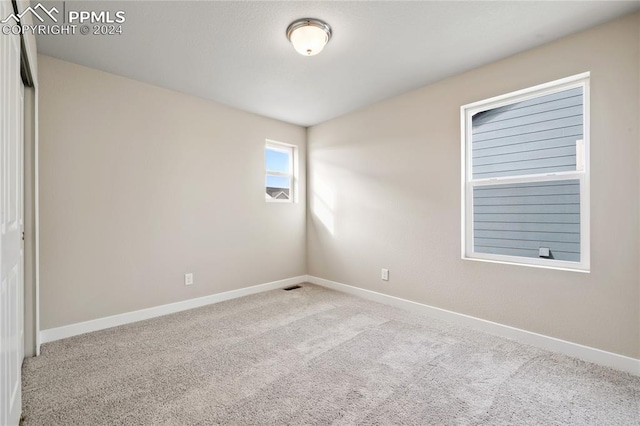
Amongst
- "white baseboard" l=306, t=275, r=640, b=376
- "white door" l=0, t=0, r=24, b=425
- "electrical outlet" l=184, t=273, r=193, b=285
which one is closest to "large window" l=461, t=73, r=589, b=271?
"white baseboard" l=306, t=275, r=640, b=376

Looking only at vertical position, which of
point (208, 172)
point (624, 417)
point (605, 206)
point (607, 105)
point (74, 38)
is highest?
point (74, 38)

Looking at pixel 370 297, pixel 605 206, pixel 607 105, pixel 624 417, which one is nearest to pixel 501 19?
pixel 607 105

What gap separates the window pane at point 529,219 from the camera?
2.39 meters

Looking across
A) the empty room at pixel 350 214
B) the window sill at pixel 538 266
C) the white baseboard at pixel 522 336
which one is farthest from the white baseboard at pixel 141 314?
the window sill at pixel 538 266

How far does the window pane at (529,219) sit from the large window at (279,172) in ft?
8.69

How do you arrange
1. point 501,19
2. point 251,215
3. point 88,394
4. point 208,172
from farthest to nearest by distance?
point 251,215
point 208,172
point 501,19
point 88,394

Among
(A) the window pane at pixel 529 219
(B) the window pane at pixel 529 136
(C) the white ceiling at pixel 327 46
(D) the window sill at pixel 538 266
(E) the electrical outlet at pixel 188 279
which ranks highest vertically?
(C) the white ceiling at pixel 327 46

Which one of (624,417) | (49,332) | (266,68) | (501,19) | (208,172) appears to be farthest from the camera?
(208,172)

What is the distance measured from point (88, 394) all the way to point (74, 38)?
102 inches

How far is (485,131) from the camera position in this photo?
2.90 metres

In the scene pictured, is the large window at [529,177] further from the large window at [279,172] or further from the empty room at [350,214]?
the large window at [279,172]

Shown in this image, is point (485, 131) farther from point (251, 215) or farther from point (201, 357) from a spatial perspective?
point (201, 357)

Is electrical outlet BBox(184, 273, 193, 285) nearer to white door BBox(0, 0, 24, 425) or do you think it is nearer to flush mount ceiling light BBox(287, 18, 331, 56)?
white door BBox(0, 0, 24, 425)

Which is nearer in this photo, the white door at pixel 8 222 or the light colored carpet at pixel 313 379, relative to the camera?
the white door at pixel 8 222
